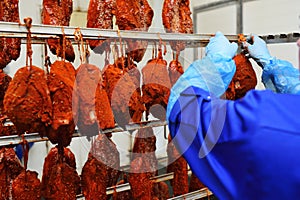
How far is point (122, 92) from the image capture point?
212 centimetres

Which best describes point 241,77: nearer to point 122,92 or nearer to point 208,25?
point 122,92

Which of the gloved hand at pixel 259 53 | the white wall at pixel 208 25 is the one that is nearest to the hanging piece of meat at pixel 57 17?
the gloved hand at pixel 259 53

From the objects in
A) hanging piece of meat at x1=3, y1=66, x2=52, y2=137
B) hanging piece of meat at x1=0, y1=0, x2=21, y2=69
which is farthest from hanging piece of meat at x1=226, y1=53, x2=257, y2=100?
hanging piece of meat at x1=0, y1=0, x2=21, y2=69

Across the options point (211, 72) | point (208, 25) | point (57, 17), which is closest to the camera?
point (211, 72)

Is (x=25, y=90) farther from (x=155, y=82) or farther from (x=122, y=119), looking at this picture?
(x=155, y=82)

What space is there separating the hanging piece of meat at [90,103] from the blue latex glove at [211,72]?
0.50 m

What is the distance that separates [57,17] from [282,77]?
149cm

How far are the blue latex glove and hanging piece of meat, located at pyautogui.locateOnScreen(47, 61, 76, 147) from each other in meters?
0.55

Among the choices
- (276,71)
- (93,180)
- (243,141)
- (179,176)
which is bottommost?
(179,176)

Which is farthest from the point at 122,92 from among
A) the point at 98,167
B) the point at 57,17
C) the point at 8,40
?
the point at 8,40

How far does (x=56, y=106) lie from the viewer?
1.83m

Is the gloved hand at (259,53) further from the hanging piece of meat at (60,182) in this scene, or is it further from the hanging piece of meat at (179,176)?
the hanging piece of meat at (60,182)

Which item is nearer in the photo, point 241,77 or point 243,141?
point 243,141

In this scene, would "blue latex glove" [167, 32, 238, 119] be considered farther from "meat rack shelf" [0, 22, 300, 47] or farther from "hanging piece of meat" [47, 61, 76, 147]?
"hanging piece of meat" [47, 61, 76, 147]
